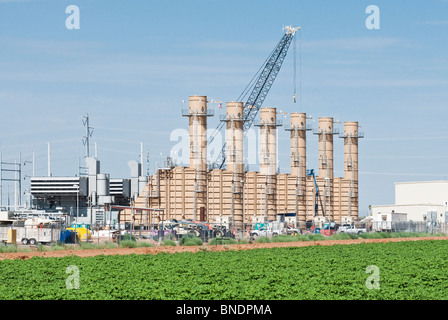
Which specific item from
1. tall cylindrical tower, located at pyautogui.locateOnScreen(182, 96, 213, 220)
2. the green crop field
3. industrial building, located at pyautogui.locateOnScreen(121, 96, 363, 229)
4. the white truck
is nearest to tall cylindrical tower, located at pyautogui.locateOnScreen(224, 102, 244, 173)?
industrial building, located at pyautogui.locateOnScreen(121, 96, 363, 229)

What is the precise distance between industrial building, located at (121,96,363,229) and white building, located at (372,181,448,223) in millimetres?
9517

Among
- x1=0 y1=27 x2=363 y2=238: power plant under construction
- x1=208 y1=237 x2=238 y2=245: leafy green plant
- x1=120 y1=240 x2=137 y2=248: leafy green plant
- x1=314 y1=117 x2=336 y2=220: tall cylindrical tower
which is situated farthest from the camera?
x1=314 y1=117 x2=336 y2=220: tall cylindrical tower

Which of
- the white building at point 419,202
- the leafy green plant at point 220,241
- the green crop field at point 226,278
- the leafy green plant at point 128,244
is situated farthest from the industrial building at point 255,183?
the green crop field at point 226,278

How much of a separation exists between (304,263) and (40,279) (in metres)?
13.3

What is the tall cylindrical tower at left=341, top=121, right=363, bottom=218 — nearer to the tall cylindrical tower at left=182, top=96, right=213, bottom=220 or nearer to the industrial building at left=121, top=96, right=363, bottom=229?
the industrial building at left=121, top=96, right=363, bottom=229

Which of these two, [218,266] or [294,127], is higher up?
[294,127]

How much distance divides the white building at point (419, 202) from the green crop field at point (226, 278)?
242 feet

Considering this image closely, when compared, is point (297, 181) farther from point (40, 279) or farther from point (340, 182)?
point (40, 279)

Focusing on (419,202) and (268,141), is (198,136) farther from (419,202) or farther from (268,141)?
(419,202)

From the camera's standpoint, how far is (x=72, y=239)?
59562 millimetres

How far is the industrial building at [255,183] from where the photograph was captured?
10619 cm

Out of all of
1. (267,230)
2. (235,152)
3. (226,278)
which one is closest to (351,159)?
(235,152)

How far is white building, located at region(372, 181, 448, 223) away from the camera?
384 feet
